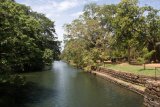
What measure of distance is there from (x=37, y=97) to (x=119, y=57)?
1554 inches

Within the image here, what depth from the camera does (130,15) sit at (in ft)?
159

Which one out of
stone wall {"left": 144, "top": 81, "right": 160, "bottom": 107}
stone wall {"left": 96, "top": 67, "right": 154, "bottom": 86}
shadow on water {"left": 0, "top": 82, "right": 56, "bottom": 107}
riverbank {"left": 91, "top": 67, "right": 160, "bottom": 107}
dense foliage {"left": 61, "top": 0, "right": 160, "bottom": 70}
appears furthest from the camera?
dense foliage {"left": 61, "top": 0, "right": 160, "bottom": 70}

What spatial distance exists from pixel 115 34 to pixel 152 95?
31.7 m

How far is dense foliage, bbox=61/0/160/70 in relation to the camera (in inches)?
1921

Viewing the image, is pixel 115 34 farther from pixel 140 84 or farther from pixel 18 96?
pixel 18 96

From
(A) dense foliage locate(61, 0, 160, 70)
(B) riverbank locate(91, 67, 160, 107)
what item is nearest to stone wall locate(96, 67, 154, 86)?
(B) riverbank locate(91, 67, 160, 107)

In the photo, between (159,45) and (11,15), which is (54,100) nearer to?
(11,15)

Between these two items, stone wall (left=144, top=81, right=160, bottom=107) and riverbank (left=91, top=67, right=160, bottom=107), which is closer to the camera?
stone wall (left=144, top=81, right=160, bottom=107)

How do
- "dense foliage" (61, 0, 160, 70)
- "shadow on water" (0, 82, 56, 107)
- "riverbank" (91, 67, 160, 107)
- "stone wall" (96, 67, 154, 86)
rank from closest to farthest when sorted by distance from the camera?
"riverbank" (91, 67, 160, 107) → "shadow on water" (0, 82, 56, 107) → "stone wall" (96, 67, 154, 86) → "dense foliage" (61, 0, 160, 70)

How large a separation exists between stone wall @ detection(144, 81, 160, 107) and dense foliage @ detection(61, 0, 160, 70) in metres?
23.5

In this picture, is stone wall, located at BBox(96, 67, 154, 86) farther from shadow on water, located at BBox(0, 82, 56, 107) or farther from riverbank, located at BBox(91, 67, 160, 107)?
shadow on water, located at BBox(0, 82, 56, 107)

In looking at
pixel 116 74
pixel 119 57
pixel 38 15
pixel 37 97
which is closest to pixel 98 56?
pixel 119 57

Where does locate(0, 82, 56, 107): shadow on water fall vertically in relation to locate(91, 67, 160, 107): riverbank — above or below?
below

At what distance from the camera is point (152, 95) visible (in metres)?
22.5
